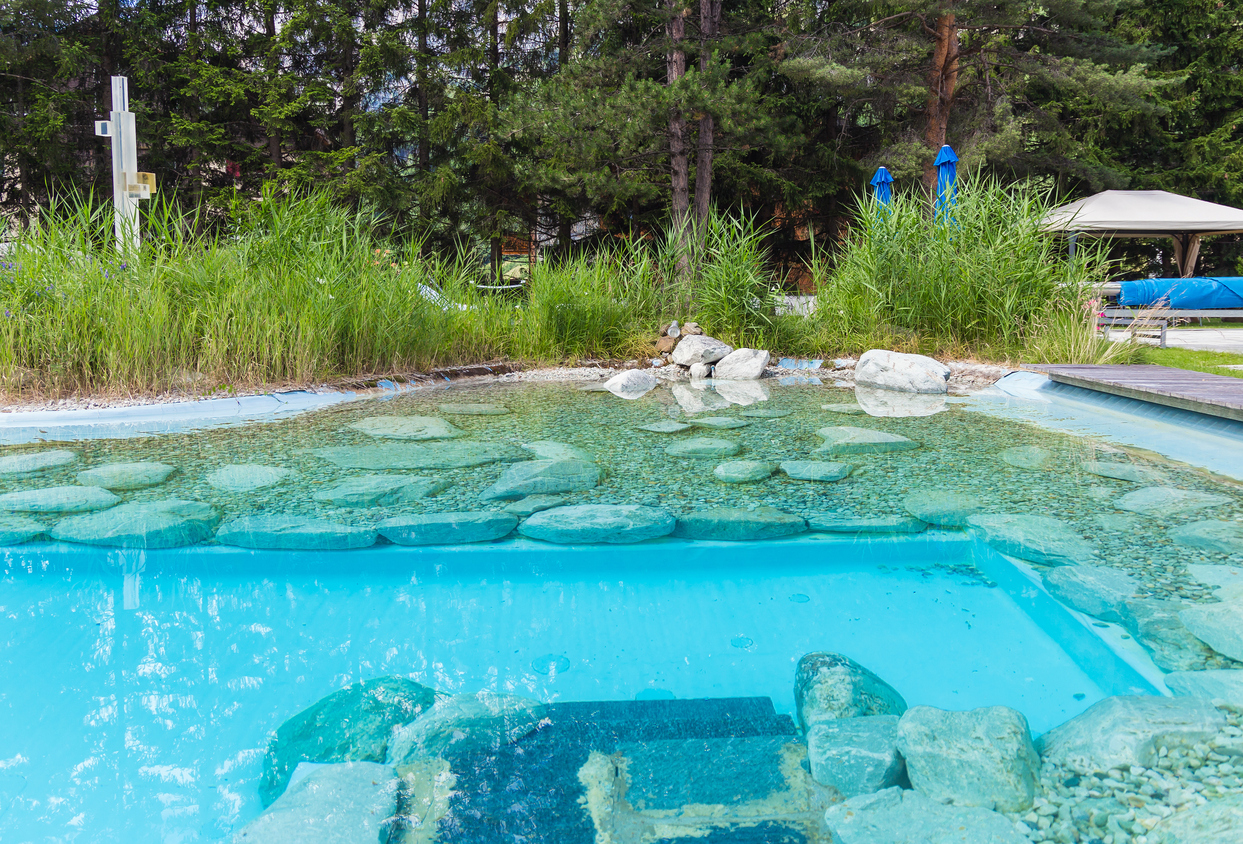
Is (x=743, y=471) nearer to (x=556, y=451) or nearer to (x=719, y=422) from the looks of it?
(x=556, y=451)

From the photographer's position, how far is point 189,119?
42.8 feet

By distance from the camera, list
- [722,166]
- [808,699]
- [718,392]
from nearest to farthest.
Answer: [808,699], [718,392], [722,166]

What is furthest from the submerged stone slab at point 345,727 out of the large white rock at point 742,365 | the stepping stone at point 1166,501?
Answer: the large white rock at point 742,365

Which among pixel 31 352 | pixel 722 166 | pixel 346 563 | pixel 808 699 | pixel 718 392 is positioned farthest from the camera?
pixel 722 166

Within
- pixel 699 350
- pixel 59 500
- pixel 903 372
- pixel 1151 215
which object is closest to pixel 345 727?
pixel 59 500

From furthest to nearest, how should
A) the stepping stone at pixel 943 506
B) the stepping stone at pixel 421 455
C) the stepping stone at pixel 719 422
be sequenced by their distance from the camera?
the stepping stone at pixel 719 422 → the stepping stone at pixel 421 455 → the stepping stone at pixel 943 506

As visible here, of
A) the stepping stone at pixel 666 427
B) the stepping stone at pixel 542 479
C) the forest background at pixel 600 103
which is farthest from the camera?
the forest background at pixel 600 103

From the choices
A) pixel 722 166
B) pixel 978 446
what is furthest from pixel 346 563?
pixel 722 166

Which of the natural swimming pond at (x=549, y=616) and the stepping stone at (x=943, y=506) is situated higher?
the stepping stone at (x=943, y=506)

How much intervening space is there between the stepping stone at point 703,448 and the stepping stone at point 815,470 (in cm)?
30

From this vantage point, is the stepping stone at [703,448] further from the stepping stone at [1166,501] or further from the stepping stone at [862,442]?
the stepping stone at [1166,501]

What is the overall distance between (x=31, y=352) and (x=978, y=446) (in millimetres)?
4728

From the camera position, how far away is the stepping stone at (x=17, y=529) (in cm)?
213

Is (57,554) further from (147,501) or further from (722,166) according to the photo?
(722,166)
